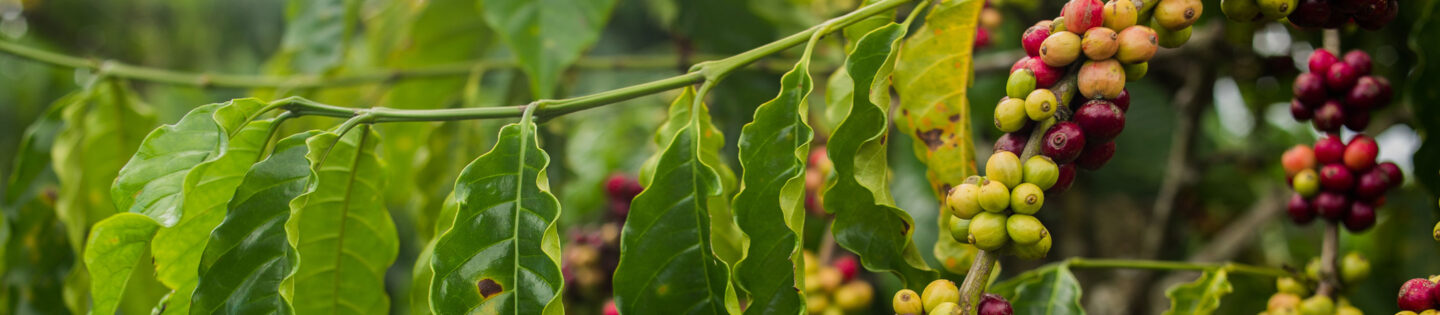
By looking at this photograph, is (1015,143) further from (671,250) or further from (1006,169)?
(671,250)

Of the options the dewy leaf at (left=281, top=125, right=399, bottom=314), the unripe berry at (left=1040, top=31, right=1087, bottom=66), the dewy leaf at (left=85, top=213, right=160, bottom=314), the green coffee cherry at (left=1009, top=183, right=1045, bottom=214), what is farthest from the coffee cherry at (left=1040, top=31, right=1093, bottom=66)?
the dewy leaf at (left=85, top=213, right=160, bottom=314)

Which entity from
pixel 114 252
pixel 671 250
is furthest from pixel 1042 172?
pixel 114 252

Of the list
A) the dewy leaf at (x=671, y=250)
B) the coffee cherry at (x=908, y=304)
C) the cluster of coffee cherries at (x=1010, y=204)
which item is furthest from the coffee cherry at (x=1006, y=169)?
the dewy leaf at (x=671, y=250)

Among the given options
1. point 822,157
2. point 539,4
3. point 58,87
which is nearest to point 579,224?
point 822,157

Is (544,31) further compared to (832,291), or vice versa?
(832,291)

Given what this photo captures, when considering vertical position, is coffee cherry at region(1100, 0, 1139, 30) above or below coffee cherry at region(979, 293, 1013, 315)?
above

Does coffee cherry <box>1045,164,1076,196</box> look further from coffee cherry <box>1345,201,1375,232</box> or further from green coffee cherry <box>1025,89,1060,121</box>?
coffee cherry <box>1345,201,1375,232</box>

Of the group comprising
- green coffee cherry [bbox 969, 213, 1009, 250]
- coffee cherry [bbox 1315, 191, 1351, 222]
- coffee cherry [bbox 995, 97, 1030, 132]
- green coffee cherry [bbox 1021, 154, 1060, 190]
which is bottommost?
coffee cherry [bbox 1315, 191, 1351, 222]
